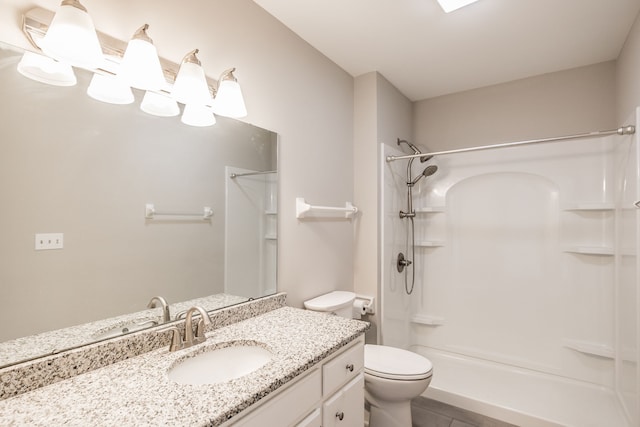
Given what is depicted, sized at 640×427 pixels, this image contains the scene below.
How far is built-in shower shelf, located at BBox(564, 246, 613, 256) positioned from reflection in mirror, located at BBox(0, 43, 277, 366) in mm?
2429

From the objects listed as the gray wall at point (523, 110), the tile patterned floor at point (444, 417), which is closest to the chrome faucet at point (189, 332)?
the tile patterned floor at point (444, 417)

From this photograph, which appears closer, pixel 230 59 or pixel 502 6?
pixel 230 59

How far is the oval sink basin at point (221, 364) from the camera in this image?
44.4 inches

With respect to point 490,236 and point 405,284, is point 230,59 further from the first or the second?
point 490,236

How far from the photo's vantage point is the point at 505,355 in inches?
105

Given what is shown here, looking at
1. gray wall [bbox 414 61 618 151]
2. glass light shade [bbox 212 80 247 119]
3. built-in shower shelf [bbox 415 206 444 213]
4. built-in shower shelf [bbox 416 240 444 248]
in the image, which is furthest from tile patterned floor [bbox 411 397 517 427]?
glass light shade [bbox 212 80 247 119]

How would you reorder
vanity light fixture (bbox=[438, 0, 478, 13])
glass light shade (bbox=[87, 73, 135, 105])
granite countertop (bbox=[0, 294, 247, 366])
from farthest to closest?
vanity light fixture (bbox=[438, 0, 478, 13]), glass light shade (bbox=[87, 73, 135, 105]), granite countertop (bbox=[0, 294, 247, 366])

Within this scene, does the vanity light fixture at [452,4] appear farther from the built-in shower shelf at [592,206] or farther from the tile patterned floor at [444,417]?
the tile patterned floor at [444,417]

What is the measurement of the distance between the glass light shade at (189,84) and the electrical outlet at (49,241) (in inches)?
26.3

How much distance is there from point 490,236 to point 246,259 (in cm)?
221

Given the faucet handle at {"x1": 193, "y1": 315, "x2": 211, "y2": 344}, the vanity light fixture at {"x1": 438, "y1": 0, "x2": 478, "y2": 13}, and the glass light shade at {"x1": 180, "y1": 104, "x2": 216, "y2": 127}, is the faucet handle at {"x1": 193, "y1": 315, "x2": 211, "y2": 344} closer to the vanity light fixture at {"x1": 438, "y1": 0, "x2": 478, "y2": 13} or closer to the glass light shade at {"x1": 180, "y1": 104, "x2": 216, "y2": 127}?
the glass light shade at {"x1": 180, "y1": 104, "x2": 216, "y2": 127}

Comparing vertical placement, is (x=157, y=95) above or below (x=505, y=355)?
above

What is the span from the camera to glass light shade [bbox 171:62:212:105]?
4.19 ft

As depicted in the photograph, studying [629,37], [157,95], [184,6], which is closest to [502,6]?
[629,37]
